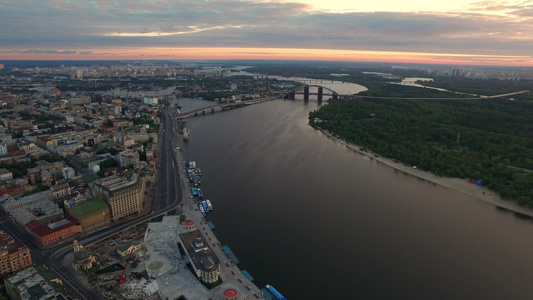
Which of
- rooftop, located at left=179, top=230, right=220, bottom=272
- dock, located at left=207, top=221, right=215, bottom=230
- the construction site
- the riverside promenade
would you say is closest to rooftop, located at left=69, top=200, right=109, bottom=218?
the construction site

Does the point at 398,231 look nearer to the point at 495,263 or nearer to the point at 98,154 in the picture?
the point at 495,263

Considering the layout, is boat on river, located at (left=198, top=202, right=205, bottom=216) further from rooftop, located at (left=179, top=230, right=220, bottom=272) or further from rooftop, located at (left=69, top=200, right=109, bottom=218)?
rooftop, located at (left=69, top=200, right=109, bottom=218)

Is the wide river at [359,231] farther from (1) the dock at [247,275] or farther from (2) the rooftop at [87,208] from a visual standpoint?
(2) the rooftop at [87,208]

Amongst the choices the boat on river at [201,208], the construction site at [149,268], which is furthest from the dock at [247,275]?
the boat on river at [201,208]

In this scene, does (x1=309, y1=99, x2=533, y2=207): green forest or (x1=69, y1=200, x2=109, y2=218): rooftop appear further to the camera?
(x1=309, y1=99, x2=533, y2=207): green forest

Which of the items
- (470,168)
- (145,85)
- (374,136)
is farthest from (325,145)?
(145,85)

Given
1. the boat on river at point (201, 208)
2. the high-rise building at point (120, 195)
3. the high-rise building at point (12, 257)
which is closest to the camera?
the high-rise building at point (12, 257)
